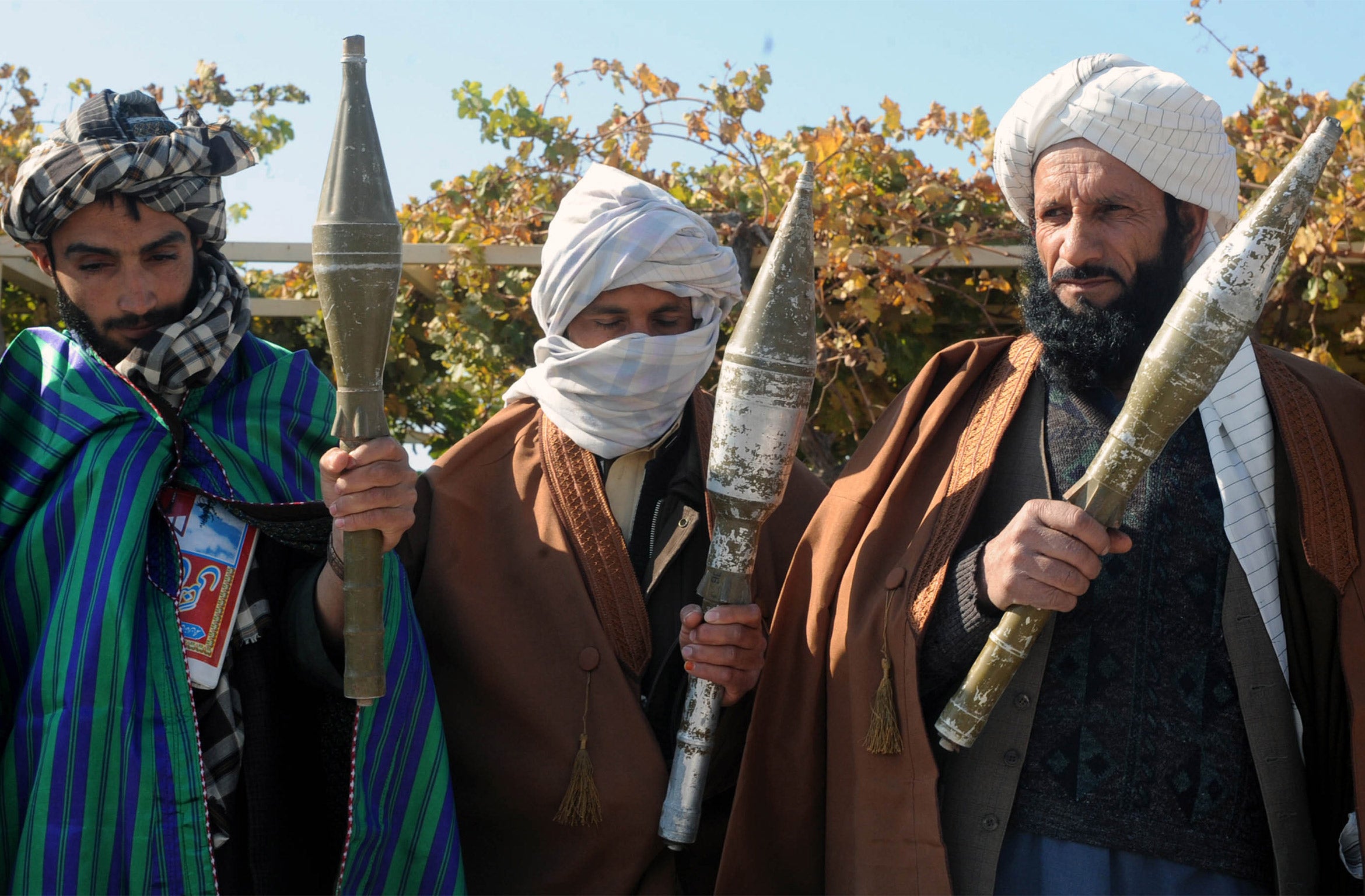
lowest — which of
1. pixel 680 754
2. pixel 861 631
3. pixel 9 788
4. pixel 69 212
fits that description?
pixel 9 788

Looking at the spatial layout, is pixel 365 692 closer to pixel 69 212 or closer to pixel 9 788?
pixel 9 788

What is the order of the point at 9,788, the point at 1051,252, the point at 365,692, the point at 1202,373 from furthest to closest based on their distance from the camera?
1. the point at 1051,252
2. the point at 9,788
3. the point at 365,692
4. the point at 1202,373

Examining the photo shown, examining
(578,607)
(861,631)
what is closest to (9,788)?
(578,607)

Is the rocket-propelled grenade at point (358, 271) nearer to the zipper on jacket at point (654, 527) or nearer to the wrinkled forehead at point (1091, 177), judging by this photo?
the zipper on jacket at point (654, 527)

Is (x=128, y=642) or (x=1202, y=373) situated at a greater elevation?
(x=1202, y=373)

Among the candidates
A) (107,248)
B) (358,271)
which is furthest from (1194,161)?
(107,248)

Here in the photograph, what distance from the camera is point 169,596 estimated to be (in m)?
2.78

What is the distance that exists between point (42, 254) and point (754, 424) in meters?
1.62

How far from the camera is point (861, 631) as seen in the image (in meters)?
2.71

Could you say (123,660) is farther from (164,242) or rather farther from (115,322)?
(164,242)

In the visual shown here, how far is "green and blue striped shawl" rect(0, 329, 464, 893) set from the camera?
2.61 metres

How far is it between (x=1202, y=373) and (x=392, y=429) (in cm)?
454

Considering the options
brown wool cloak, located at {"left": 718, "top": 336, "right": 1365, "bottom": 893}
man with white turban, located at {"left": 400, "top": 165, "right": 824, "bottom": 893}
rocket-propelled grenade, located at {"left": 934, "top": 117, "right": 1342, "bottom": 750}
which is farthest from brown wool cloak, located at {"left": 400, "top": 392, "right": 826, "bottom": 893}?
rocket-propelled grenade, located at {"left": 934, "top": 117, "right": 1342, "bottom": 750}

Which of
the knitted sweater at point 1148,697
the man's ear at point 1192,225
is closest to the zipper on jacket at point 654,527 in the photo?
the knitted sweater at point 1148,697
